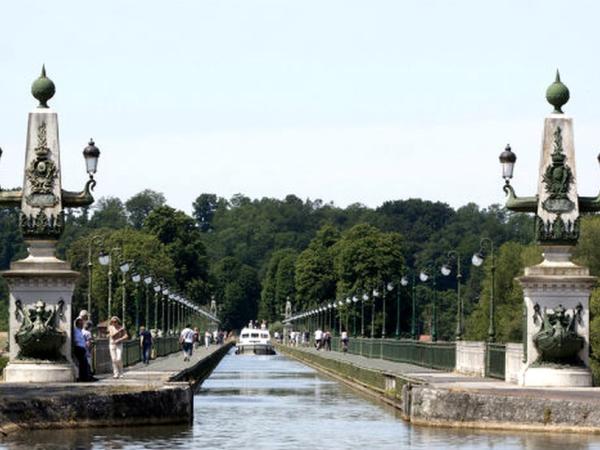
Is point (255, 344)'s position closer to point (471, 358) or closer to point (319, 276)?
point (319, 276)

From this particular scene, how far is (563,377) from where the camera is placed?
122ft

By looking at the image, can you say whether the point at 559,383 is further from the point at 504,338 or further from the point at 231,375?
the point at 504,338

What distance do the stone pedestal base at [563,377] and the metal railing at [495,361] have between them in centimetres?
547

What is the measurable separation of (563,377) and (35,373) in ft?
37.7

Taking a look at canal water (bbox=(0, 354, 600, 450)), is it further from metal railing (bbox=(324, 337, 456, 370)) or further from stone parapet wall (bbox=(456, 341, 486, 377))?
metal railing (bbox=(324, 337, 456, 370))

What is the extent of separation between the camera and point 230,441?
96.8ft

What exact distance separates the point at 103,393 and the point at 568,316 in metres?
10.9

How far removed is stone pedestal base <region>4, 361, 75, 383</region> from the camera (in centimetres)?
3722

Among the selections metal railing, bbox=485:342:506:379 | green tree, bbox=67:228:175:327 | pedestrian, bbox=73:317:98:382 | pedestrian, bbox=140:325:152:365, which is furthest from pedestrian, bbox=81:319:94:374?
green tree, bbox=67:228:175:327

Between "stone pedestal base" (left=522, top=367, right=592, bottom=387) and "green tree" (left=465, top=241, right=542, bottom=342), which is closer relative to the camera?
"stone pedestal base" (left=522, top=367, right=592, bottom=387)

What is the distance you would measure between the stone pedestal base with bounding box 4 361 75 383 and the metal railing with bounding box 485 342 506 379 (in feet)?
38.3

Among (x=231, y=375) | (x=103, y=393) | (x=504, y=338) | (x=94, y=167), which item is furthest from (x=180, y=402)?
(x=504, y=338)

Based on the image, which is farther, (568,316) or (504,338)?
(504,338)

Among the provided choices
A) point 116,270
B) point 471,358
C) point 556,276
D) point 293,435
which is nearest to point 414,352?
point 471,358
